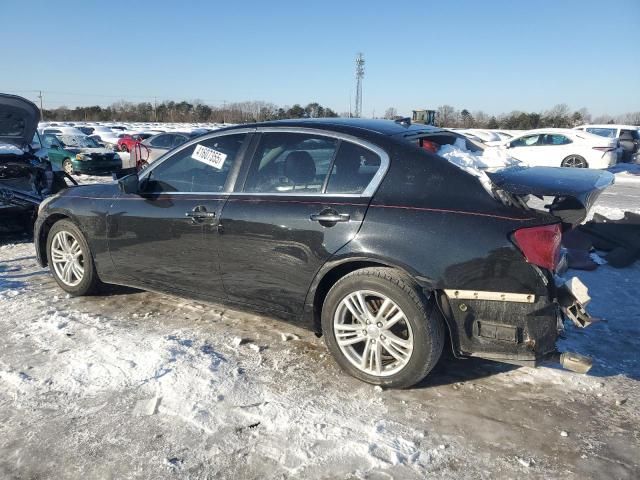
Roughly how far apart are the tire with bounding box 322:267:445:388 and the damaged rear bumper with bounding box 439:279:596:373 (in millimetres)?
147

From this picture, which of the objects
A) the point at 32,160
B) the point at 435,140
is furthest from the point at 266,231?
the point at 32,160

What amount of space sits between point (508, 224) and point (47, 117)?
284ft

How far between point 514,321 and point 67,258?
13.2 ft

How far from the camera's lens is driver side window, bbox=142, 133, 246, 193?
3.92 meters

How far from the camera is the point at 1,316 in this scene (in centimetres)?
439

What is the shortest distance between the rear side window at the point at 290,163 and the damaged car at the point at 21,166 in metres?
4.69

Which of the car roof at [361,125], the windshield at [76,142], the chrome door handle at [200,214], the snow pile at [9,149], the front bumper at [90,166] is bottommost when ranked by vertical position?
the front bumper at [90,166]

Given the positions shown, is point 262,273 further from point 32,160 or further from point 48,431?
point 32,160

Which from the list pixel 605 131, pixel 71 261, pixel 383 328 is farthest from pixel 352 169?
pixel 605 131

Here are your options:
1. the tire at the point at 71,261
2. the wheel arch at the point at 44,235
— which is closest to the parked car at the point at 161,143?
the wheel arch at the point at 44,235

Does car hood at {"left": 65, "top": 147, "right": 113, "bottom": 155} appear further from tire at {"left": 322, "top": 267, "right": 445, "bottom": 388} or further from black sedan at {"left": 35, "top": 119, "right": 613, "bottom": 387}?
tire at {"left": 322, "top": 267, "right": 445, "bottom": 388}

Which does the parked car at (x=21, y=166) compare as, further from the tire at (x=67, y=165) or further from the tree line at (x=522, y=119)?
the tree line at (x=522, y=119)

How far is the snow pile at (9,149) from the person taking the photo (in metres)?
7.34

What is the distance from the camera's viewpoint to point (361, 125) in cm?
363
